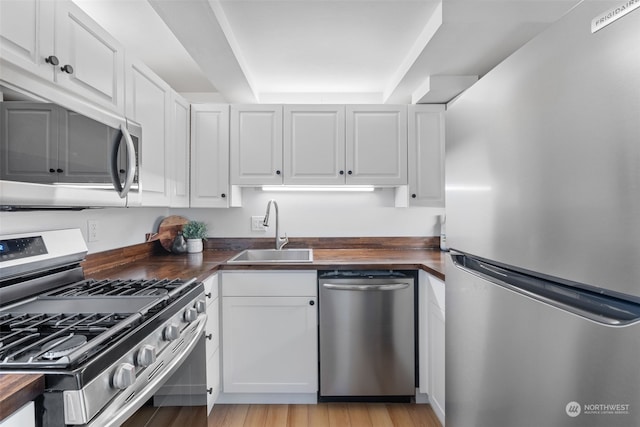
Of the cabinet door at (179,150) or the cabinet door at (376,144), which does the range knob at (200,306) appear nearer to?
the cabinet door at (179,150)

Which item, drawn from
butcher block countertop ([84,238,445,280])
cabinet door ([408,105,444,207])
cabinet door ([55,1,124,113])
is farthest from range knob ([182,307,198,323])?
cabinet door ([408,105,444,207])

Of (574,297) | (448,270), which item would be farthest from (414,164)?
(574,297)

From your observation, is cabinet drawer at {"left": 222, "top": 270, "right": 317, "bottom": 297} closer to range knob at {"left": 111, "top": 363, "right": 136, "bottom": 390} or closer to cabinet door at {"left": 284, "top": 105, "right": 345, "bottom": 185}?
cabinet door at {"left": 284, "top": 105, "right": 345, "bottom": 185}

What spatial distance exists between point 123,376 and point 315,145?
1897 millimetres

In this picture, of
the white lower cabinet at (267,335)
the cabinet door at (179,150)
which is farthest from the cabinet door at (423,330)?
the cabinet door at (179,150)

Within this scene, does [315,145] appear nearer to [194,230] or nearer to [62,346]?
[194,230]

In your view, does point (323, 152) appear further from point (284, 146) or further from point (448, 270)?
point (448, 270)

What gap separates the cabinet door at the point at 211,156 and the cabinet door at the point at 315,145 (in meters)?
0.47

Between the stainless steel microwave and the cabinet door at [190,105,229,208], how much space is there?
106cm

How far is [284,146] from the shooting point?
93.8 inches

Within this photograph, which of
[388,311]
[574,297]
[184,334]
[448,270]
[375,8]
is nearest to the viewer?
[574,297]

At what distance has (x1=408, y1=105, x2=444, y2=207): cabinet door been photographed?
7.88 feet

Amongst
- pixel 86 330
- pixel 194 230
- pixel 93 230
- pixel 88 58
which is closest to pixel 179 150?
pixel 194 230

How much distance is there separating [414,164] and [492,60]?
816 millimetres
